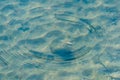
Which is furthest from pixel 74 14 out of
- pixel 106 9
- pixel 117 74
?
pixel 117 74

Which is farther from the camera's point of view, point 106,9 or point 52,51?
point 106,9

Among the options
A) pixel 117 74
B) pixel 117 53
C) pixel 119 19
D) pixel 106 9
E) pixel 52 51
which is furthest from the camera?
pixel 106 9

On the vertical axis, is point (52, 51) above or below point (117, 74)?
above

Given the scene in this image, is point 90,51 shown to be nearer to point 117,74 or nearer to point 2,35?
point 117,74

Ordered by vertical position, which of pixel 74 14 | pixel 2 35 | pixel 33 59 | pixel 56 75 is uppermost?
pixel 74 14

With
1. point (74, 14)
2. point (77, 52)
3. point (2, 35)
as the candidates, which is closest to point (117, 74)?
point (77, 52)

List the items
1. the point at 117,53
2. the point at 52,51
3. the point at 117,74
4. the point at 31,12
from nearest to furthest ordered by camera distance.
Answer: the point at 117,74, the point at 117,53, the point at 52,51, the point at 31,12
